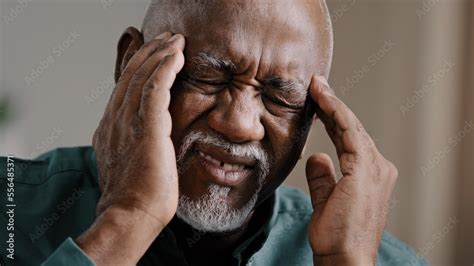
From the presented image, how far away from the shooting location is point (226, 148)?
1157 mm

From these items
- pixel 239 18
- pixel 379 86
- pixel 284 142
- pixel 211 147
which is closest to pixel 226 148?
pixel 211 147

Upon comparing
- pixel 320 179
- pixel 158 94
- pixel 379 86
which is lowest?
pixel 379 86

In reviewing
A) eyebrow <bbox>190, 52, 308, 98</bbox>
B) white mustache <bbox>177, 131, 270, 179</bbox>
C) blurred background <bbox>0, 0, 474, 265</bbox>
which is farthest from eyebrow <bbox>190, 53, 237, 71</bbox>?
blurred background <bbox>0, 0, 474, 265</bbox>

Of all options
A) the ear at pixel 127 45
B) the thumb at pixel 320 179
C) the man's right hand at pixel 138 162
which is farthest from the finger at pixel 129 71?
the thumb at pixel 320 179

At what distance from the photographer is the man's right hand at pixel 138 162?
1049 millimetres

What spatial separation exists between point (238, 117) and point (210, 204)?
0.17 meters

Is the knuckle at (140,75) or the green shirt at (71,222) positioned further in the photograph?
the green shirt at (71,222)

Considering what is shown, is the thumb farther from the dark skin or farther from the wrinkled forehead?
the wrinkled forehead

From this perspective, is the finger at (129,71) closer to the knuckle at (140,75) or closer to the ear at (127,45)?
the knuckle at (140,75)

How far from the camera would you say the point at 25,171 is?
1.46 meters

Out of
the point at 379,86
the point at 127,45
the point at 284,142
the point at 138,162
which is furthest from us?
the point at 379,86

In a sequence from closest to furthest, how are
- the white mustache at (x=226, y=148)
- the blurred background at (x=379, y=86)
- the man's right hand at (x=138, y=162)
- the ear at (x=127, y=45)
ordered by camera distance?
the man's right hand at (x=138, y=162) → the white mustache at (x=226, y=148) → the ear at (x=127, y=45) → the blurred background at (x=379, y=86)

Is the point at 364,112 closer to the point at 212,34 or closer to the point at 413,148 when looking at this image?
the point at 413,148

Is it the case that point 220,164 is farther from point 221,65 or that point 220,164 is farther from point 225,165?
point 221,65
